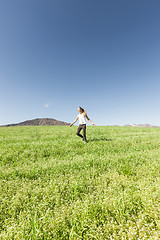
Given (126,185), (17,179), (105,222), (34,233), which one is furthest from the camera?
(17,179)

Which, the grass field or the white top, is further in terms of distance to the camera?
the white top

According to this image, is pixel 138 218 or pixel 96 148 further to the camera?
pixel 96 148

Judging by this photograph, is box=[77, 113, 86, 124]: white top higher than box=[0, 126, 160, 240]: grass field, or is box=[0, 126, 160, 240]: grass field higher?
box=[77, 113, 86, 124]: white top

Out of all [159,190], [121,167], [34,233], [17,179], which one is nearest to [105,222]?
[34,233]

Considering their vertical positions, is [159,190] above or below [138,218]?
above

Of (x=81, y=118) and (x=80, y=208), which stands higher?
(x=81, y=118)

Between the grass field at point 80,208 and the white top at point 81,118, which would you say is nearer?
the grass field at point 80,208

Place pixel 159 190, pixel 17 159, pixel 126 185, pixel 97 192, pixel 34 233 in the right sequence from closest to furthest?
pixel 34 233 → pixel 159 190 → pixel 97 192 → pixel 126 185 → pixel 17 159

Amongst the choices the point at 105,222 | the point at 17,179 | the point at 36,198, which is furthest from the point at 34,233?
the point at 17,179

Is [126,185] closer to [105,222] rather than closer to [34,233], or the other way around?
[105,222]

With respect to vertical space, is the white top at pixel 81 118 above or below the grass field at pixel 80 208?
above

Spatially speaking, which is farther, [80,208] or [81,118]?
[81,118]

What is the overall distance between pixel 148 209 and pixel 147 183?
3.50 feet

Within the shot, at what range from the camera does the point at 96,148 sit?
25.9 ft
